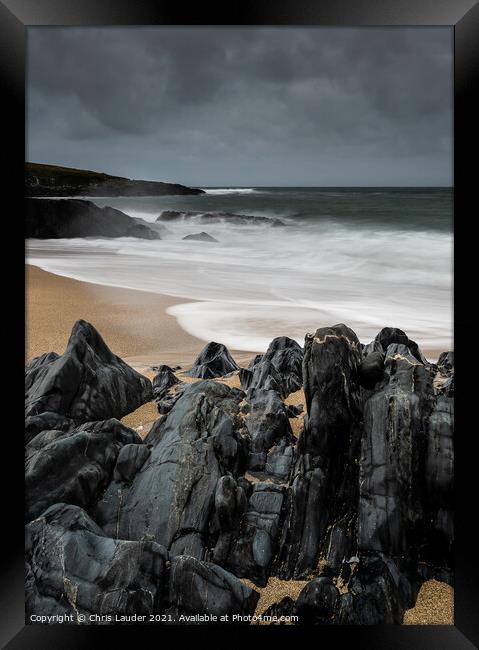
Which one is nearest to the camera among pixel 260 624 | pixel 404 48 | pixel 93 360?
pixel 260 624

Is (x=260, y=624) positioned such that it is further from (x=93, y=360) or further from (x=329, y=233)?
(x=329, y=233)

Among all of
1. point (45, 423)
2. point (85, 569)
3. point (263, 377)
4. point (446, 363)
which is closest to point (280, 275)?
point (263, 377)

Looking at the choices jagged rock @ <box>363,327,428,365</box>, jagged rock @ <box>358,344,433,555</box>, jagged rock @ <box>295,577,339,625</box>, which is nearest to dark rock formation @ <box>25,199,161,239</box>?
jagged rock @ <box>363,327,428,365</box>

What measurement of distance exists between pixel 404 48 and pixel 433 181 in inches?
25.4

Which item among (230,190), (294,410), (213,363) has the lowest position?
(294,410)

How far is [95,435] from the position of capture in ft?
7.53

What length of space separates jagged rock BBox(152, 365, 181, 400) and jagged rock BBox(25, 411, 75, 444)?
1.51ft

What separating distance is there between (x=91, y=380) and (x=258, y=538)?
114 centimetres

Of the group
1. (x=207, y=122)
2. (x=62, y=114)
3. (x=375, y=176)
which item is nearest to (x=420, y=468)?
(x=375, y=176)

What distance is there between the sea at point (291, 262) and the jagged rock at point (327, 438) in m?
0.18

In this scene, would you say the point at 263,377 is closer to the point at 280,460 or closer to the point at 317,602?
the point at 280,460

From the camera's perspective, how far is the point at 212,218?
2557 mm
